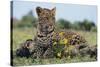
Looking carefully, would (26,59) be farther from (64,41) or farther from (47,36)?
(64,41)

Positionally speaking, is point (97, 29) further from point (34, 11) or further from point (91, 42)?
point (34, 11)

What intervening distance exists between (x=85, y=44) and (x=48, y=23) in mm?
548

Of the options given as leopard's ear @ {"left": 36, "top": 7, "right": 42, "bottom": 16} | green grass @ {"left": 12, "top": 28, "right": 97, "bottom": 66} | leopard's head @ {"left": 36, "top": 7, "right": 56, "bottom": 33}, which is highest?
leopard's ear @ {"left": 36, "top": 7, "right": 42, "bottom": 16}

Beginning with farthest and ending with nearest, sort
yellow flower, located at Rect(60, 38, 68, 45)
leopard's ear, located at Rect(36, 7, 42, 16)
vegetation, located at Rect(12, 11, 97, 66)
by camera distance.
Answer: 1. yellow flower, located at Rect(60, 38, 68, 45)
2. leopard's ear, located at Rect(36, 7, 42, 16)
3. vegetation, located at Rect(12, 11, 97, 66)

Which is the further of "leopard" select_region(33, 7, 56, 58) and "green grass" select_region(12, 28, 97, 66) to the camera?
"leopard" select_region(33, 7, 56, 58)

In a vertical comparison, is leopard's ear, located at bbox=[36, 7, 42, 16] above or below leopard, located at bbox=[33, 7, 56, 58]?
above

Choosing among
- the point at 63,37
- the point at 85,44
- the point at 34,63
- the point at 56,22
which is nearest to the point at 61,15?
the point at 56,22

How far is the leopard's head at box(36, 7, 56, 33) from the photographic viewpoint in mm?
2404

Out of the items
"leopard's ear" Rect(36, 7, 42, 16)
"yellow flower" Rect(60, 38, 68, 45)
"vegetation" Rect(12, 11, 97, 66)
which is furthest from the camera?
"yellow flower" Rect(60, 38, 68, 45)

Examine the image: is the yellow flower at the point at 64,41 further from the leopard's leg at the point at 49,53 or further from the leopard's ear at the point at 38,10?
the leopard's ear at the point at 38,10

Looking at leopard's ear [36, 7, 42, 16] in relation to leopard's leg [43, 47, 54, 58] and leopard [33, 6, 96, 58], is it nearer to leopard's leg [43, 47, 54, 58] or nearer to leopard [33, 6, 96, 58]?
leopard [33, 6, 96, 58]

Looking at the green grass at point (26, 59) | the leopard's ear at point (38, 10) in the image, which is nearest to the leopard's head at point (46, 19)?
the leopard's ear at point (38, 10)

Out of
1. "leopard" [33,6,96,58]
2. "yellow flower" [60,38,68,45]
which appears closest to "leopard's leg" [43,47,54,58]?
"leopard" [33,6,96,58]

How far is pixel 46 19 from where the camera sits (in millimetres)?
2438
